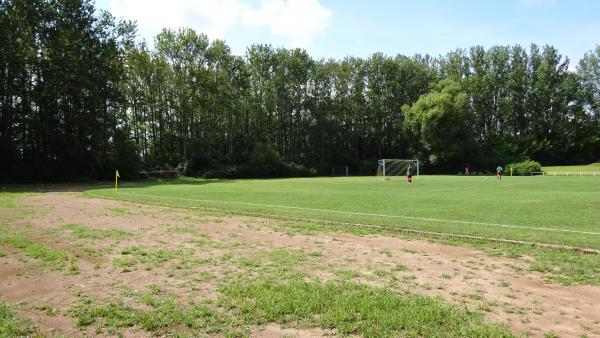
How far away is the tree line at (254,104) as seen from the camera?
4391 cm

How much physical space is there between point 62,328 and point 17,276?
291 cm

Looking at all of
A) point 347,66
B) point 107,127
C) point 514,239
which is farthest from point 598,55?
point 514,239

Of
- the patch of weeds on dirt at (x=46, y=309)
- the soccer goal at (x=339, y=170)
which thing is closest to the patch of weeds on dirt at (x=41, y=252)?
the patch of weeds on dirt at (x=46, y=309)

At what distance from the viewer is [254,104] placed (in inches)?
2869

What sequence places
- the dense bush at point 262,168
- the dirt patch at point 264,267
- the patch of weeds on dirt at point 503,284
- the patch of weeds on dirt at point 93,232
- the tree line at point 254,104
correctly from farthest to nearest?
1. the dense bush at point 262,168
2. the tree line at point 254,104
3. the patch of weeds on dirt at point 93,232
4. the patch of weeds on dirt at point 503,284
5. the dirt patch at point 264,267

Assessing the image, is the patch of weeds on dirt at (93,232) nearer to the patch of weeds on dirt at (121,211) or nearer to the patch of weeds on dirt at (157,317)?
the patch of weeds on dirt at (121,211)

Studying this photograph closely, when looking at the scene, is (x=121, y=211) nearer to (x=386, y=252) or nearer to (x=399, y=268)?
(x=386, y=252)

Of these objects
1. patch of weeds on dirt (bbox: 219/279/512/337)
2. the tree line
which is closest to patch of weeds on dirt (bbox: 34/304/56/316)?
patch of weeds on dirt (bbox: 219/279/512/337)

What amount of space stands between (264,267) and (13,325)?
368 cm

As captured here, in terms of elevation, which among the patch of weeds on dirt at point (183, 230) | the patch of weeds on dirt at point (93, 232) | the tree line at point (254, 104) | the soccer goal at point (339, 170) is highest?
the tree line at point (254, 104)

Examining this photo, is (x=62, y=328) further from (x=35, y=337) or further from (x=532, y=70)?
(x=532, y=70)

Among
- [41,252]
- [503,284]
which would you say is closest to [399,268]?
[503,284]

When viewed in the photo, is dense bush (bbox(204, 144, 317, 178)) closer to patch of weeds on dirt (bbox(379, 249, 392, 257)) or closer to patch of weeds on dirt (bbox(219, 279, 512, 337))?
patch of weeds on dirt (bbox(379, 249, 392, 257))

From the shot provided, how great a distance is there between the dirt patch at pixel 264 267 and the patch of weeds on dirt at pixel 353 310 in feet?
0.88
